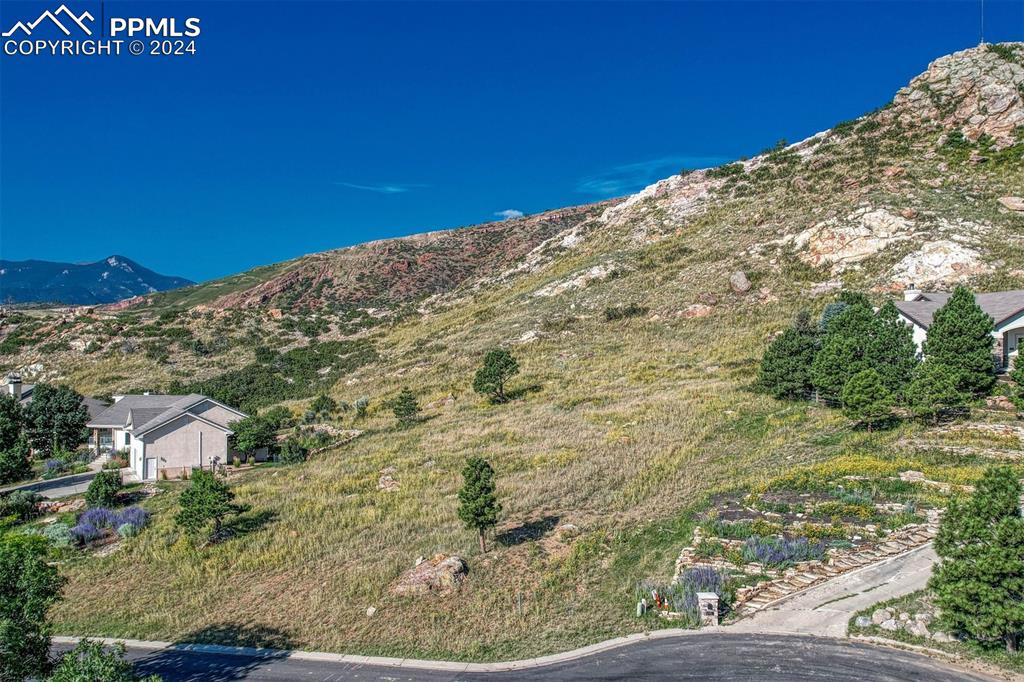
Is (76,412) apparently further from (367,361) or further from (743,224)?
(743,224)

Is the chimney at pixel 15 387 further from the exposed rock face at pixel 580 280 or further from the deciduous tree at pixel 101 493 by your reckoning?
the exposed rock face at pixel 580 280

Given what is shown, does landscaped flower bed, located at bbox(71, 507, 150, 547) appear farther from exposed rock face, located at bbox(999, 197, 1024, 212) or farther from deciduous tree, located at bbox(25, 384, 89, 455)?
exposed rock face, located at bbox(999, 197, 1024, 212)

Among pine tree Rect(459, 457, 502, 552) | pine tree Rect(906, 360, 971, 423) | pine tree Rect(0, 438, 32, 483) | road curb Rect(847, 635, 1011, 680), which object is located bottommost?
road curb Rect(847, 635, 1011, 680)

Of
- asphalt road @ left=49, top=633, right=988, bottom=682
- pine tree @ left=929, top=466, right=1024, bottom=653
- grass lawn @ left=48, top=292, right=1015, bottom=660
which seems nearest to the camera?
pine tree @ left=929, top=466, right=1024, bottom=653

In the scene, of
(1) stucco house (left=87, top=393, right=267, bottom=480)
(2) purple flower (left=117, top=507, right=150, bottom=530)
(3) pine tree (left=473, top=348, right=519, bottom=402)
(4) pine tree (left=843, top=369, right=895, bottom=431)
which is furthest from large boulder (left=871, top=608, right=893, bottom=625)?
(1) stucco house (left=87, top=393, right=267, bottom=480)

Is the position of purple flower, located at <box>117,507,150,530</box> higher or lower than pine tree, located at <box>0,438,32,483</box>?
lower

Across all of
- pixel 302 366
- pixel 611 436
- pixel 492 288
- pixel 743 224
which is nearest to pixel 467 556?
pixel 611 436

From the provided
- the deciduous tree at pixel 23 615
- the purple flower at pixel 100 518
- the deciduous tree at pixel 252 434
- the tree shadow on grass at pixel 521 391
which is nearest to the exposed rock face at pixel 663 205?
the tree shadow on grass at pixel 521 391
